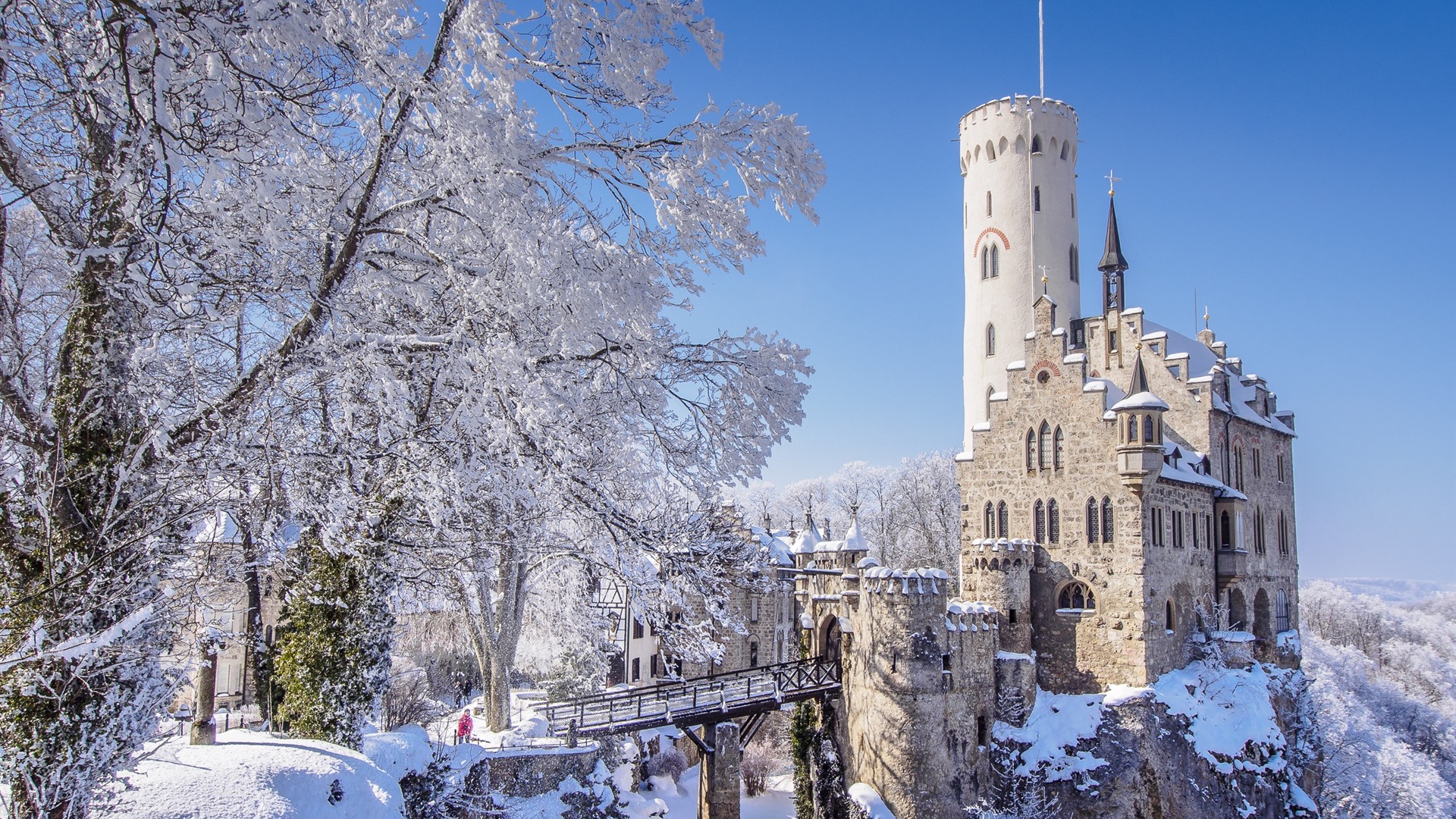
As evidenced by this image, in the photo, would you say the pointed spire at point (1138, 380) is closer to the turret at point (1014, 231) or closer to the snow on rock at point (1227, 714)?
the turret at point (1014, 231)

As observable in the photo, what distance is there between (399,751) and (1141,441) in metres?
19.4

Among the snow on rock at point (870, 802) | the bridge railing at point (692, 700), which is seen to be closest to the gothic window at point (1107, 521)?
the bridge railing at point (692, 700)

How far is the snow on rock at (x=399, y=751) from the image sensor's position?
10062 millimetres

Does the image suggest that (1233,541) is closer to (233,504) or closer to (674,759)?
(674,759)

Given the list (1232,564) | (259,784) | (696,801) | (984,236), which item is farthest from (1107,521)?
(259,784)

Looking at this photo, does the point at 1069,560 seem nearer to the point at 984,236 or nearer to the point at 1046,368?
the point at 1046,368

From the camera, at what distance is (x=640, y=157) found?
541cm

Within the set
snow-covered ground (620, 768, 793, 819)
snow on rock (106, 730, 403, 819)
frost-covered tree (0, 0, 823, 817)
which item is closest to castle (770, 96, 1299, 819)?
snow-covered ground (620, 768, 793, 819)

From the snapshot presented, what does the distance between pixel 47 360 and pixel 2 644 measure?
1563 millimetres

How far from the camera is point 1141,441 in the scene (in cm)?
2289

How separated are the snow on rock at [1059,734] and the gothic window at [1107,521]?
4.07m

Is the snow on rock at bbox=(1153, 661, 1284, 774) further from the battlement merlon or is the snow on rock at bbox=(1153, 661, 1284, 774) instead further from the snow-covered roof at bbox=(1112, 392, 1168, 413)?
the battlement merlon

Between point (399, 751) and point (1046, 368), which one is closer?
point (399, 751)

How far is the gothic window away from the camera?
23.6m
